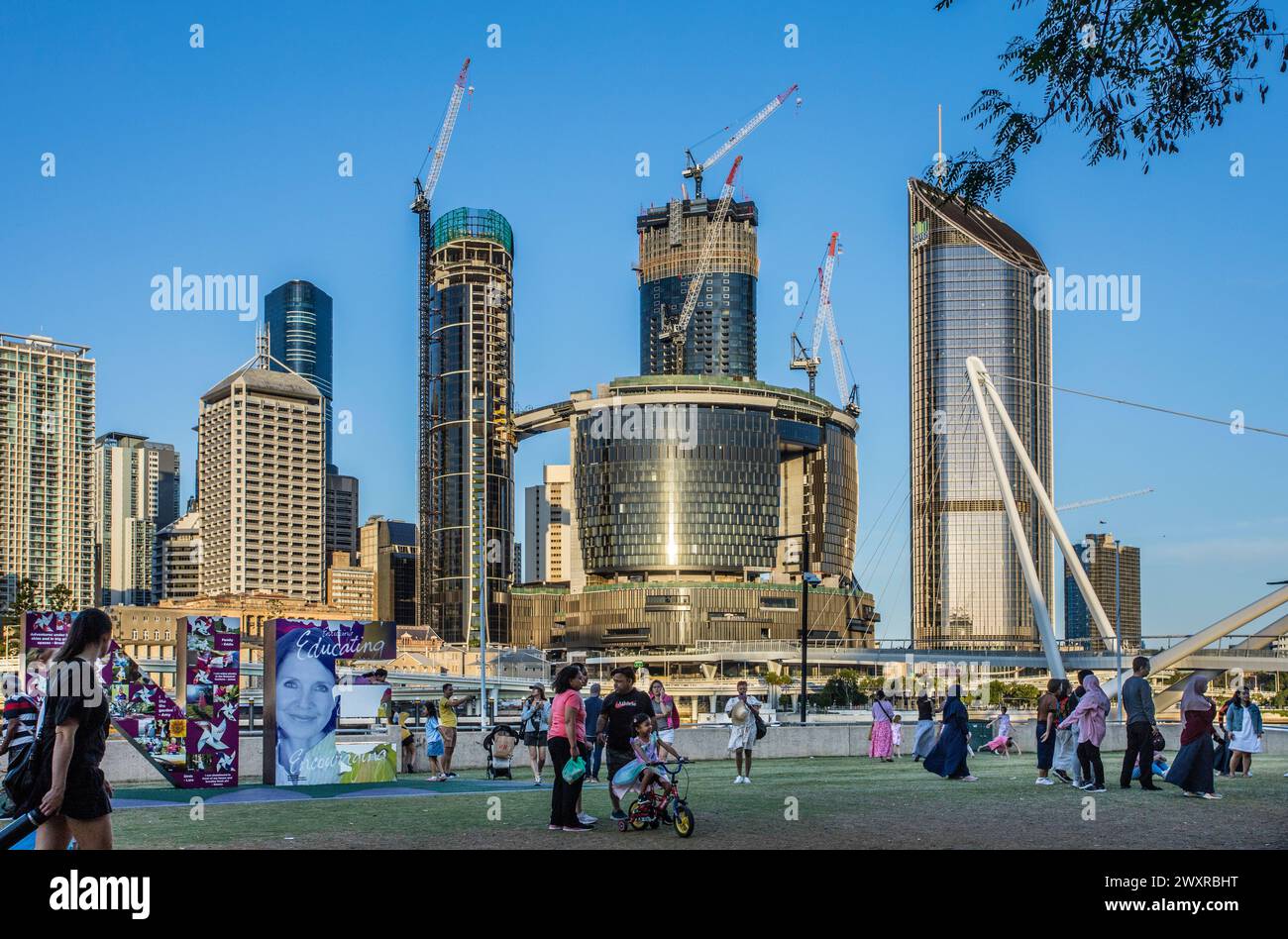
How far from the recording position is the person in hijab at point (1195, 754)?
66.4ft

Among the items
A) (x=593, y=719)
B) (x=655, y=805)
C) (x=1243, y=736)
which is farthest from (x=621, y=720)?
(x=1243, y=736)

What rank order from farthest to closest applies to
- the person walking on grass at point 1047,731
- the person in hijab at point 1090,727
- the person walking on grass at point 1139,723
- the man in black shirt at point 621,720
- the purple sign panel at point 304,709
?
the person walking on grass at point 1047,731
the purple sign panel at point 304,709
the person in hijab at point 1090,727
the person walking on grass at point 1139,723
the man in black shirt at point 621,720

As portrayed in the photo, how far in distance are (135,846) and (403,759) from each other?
38.9ft

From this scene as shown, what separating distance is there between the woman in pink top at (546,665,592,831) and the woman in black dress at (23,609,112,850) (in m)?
6.89

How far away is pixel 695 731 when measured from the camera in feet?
106

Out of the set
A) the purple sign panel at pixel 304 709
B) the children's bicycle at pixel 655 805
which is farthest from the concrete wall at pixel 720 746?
the children's bicycle at pixel 655 805

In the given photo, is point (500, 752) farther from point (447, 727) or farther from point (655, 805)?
point (655, 805)

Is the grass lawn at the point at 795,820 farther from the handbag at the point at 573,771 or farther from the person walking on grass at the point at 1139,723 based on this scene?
the handbag at the point at 573,771

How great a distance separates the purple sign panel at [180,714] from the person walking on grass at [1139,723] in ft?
45.2

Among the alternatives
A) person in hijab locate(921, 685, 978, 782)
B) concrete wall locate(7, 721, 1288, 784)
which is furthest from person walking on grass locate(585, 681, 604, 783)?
person in hijab locate(921, 685, 978, 782)

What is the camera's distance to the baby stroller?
25375mm
